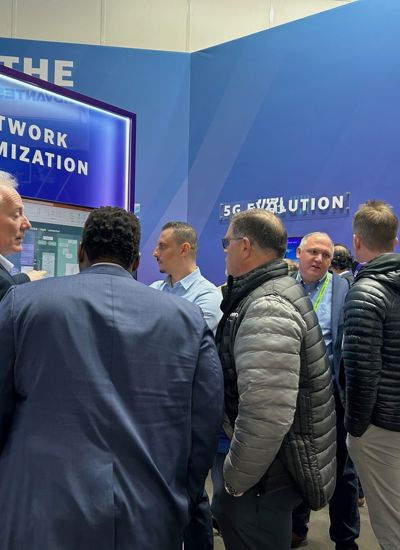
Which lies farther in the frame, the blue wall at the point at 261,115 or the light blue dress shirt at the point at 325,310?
the blue wall at the point at 261,115

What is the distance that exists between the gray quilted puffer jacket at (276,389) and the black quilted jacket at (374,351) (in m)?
0.36

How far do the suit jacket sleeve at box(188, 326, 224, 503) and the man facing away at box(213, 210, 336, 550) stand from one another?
5.8 inches

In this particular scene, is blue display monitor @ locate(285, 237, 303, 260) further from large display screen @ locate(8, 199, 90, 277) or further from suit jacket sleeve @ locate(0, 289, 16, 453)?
suit jacket sleeve @ locate(0, 289, 16, 453)

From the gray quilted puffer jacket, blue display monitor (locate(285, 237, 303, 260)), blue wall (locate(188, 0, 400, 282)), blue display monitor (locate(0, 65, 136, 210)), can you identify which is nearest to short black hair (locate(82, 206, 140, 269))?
the gray quilted puffer jacket

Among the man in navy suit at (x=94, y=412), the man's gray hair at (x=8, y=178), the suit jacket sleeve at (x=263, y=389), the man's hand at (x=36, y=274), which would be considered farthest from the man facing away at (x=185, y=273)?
the man in navy suit at (x=94, y=412)

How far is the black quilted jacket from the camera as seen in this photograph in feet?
6.90

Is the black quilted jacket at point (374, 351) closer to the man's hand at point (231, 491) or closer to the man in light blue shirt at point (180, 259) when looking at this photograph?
the man's hand at point (231, 491)

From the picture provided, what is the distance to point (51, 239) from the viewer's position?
2617 mm

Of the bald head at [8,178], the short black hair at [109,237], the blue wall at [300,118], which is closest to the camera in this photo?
the short black hair at [109,237]

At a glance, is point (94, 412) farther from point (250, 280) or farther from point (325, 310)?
point (325, 310)

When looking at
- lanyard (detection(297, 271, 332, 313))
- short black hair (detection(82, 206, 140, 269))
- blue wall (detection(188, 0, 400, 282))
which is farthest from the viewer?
blue wall (detection(188, 0, 400, 282))

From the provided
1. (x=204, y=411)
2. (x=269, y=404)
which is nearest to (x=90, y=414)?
(x=204, y=411)

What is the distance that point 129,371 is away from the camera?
4.42 ft

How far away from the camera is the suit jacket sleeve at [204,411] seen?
1.50 m
